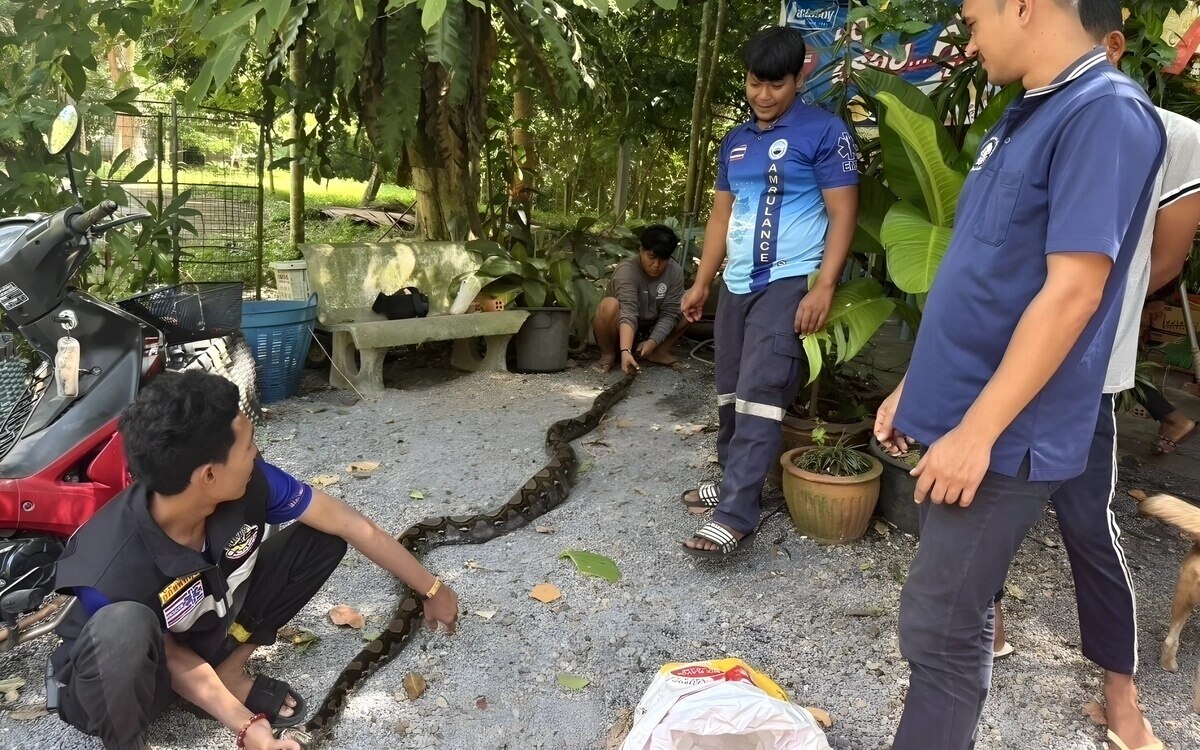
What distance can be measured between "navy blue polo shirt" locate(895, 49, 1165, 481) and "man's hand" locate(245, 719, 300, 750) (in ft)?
5.28

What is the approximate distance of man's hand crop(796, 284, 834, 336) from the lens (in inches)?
122

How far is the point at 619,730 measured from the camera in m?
2.34

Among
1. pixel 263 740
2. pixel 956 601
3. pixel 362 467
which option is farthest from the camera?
pixel 362 467

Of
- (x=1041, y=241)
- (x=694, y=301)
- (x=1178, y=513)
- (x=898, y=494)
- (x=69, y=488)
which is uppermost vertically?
(x=1041, y=241)

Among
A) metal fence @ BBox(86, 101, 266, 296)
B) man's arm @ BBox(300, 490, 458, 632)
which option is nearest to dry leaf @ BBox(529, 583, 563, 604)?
man's arm @ BBox(300, 490, 458, 632)

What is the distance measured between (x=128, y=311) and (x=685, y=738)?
2527 mm

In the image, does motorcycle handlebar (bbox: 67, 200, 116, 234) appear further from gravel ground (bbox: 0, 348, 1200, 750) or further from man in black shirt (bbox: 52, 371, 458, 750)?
gravel ground (bbox: 0, 348, 1200, 750)

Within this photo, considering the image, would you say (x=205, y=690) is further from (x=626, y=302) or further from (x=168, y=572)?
(x=626, y=302)

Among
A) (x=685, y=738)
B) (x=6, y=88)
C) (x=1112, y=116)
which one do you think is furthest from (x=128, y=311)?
(x=1112, y=116)

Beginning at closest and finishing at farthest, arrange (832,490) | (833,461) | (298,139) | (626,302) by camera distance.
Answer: (832,490) < (833,461) < (626,302) < (298,139)

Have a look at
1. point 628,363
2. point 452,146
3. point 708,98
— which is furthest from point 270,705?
point 708,98

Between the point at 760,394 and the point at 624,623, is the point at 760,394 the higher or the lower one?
the higher one

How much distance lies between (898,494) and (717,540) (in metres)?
0.90

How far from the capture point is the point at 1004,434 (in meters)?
1.56
